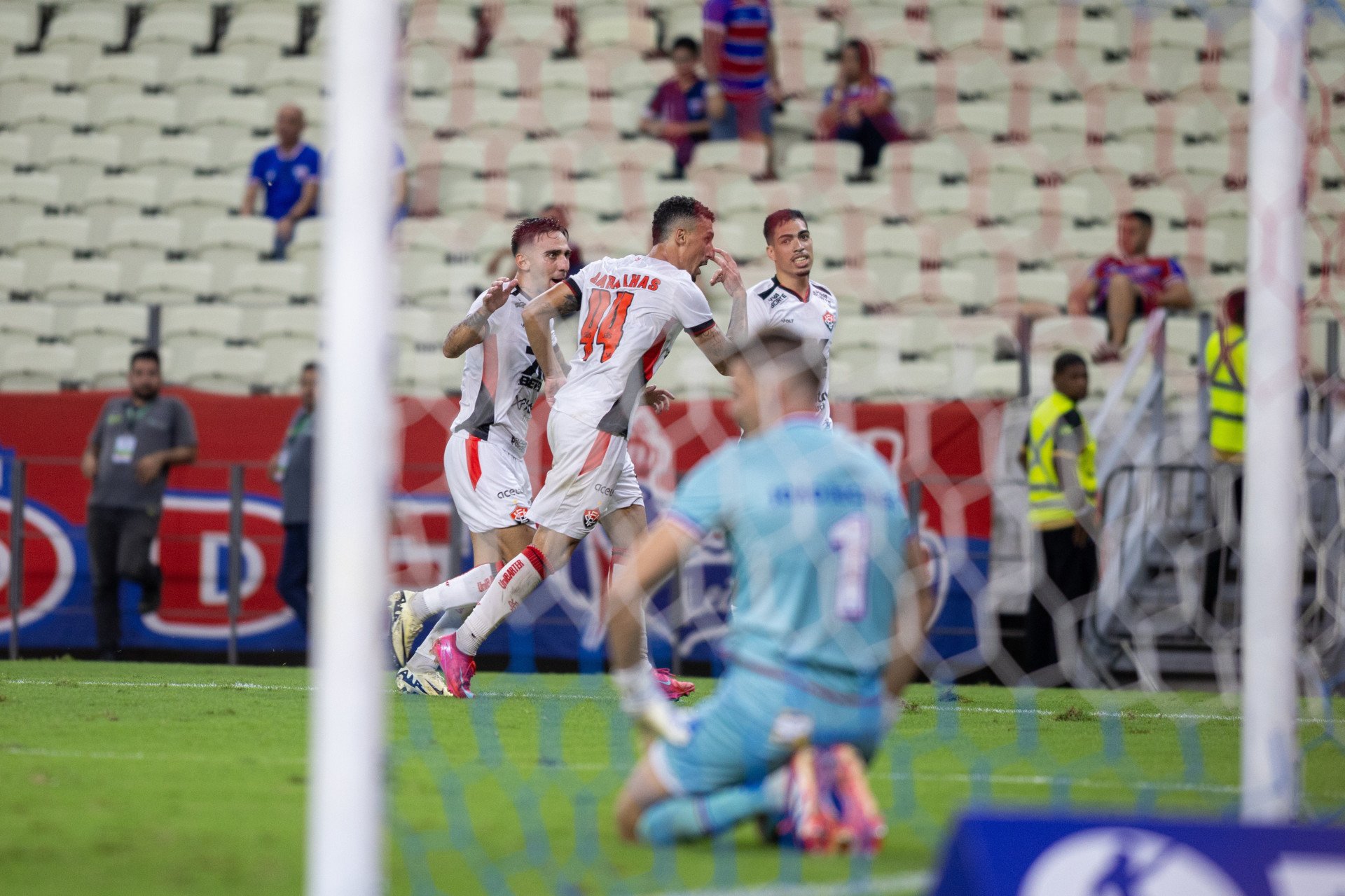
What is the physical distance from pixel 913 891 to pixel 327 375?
1693 mm

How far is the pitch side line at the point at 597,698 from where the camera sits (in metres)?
7.27

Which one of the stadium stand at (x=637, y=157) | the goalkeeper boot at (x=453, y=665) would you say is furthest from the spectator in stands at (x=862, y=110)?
the goalkeeper boot at (x=453, y=665)

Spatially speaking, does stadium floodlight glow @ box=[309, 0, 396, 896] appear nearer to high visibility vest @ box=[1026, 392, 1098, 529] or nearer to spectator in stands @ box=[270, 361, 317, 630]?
high visibility vest @ box=[1026, 392, 1098, 529]

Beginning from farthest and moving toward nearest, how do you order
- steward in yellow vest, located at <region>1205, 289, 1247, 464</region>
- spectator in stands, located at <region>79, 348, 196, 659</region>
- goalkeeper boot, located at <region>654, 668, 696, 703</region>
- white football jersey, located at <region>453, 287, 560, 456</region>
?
1. spectator in stands, located at <region>79, 348, 196, 659</region>
2. steward in yellow vest, located at <region>1205, 289, 1247, 464</region>
3. white football jersey, located at <region>453, 287, 560, 456</region>
4. goalkeeper boot, located at <region>654, 668, 696, 703</region>

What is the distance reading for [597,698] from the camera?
7656 millimetres

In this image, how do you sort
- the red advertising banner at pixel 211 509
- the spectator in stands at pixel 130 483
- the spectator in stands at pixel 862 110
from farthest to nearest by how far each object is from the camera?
1. the spectator in stands at pixel 862 110
2. the spectator in stands at pixel 130 483
3. the red advertising banner at pixel 211 509

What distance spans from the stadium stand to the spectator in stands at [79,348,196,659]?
117 centimetres

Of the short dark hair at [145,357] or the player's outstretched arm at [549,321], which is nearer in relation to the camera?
the player's outstretched arm at [549,321]

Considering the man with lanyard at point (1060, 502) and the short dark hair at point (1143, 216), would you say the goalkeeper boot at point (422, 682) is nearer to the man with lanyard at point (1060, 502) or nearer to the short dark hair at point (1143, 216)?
the man with lanyard at point (1060, 502)

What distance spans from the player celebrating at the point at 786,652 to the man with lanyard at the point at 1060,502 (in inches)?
221

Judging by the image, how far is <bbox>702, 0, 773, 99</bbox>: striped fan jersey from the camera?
953 centimetres

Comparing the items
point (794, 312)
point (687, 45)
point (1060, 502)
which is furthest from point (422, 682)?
point (687, 45)

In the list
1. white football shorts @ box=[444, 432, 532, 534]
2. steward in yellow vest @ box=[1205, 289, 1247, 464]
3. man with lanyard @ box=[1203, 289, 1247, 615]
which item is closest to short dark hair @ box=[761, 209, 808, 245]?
white football shorts @ box=[444, 432, 532, 534]

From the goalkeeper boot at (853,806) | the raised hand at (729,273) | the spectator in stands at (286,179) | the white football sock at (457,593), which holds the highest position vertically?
the spectator in stands at (286,179)
